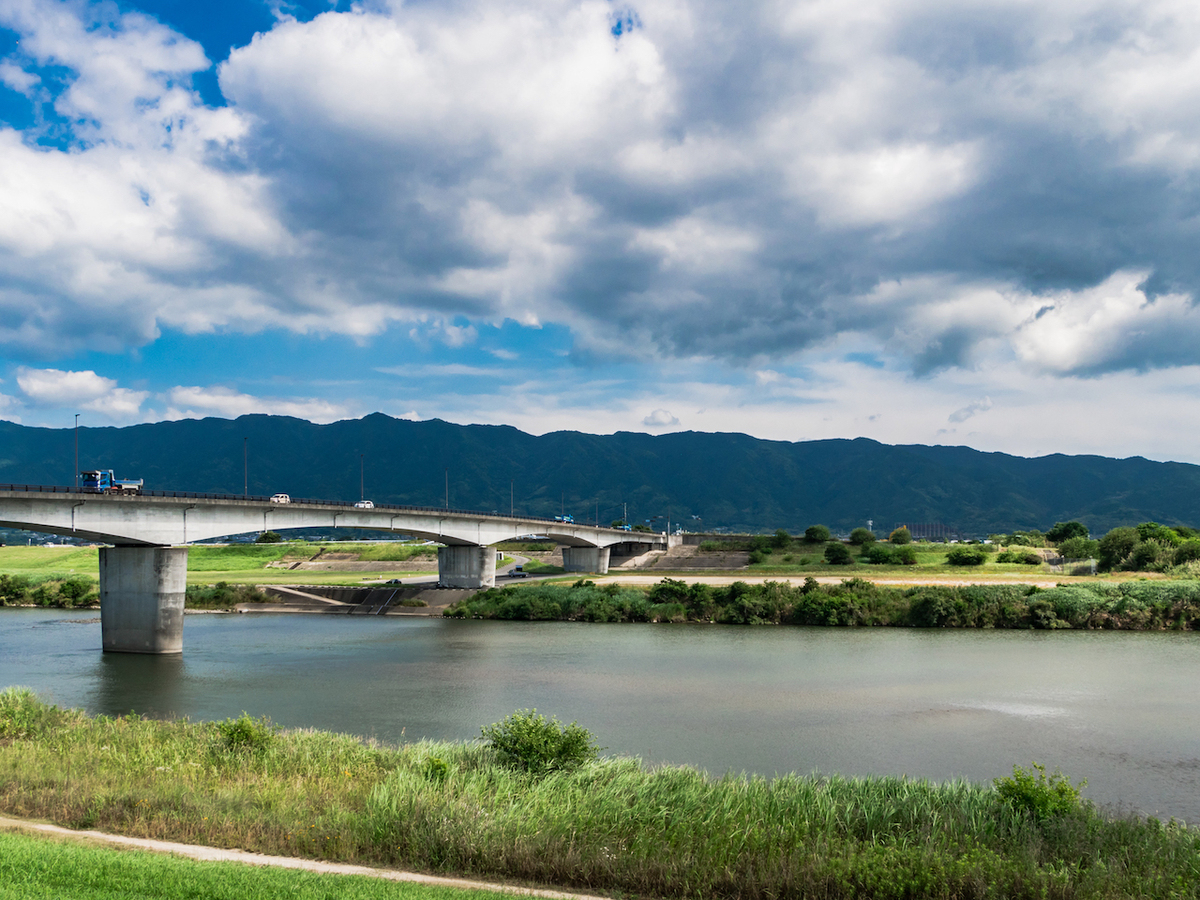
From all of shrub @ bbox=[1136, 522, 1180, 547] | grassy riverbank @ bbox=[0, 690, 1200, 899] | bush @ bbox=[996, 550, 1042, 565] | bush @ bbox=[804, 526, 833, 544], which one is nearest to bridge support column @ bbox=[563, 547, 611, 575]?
bush @ bbox=[804, 526, 833, 544]

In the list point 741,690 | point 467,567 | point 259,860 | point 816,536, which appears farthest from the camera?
point 816,536

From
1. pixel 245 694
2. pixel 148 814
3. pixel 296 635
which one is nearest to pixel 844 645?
pixel 245 694

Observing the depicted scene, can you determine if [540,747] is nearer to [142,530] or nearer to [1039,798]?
[1039,798]

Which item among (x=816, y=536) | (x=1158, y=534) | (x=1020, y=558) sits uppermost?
(x=1158, y=534)

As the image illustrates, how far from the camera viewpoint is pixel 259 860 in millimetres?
12102

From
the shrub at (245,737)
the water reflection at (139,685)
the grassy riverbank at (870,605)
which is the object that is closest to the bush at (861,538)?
the grassy riverbank at (870,605)

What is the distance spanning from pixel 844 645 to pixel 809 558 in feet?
192

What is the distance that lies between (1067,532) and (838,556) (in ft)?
129

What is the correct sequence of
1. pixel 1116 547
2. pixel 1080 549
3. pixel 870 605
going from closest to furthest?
pixel 870 605 → pixel 1116 547 → pixel 1080 549

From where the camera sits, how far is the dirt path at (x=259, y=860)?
1128cm

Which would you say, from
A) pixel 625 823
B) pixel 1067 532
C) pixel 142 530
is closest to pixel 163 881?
pixel 625 823

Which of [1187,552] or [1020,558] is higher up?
[1187,552]

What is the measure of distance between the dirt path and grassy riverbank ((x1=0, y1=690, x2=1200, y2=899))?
377 millimetres

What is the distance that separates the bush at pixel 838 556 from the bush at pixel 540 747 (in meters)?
87.1
